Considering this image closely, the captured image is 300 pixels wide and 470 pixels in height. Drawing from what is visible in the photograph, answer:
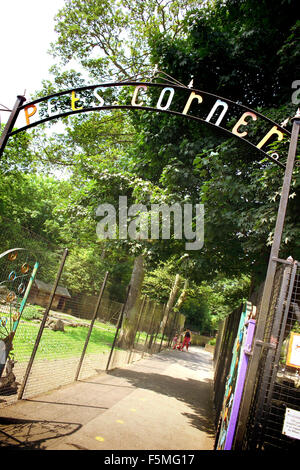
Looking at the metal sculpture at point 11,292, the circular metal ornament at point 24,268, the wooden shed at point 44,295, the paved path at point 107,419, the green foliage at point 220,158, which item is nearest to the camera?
the paved path at point 107,419

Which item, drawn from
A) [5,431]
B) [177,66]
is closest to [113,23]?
[177,66]

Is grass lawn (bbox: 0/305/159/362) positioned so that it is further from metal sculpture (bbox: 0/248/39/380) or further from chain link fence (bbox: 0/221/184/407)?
metal sculpture (bbox: 0/248/39/380)

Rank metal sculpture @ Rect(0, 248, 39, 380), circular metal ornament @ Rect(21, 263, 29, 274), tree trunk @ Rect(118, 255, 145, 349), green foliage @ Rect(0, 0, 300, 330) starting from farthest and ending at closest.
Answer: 1. tree trunk @ Rect(118, 255, 145, 349)
2. green foliage @ Rect(0, 0, 300, 330)
3. circular metal ornament @ Rect(21, 263, 29, 274)
4. metal sculpture @ Rect(0, 248, 39, 380)

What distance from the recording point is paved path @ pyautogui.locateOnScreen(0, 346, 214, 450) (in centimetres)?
380

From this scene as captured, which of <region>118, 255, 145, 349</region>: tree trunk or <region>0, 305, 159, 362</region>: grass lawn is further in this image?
<region>118, 255, 145, 349</region>: tree trunk

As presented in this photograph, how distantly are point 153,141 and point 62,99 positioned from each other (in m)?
3.76

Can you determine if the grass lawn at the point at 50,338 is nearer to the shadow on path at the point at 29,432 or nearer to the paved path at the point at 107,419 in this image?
the paved path at the point at 107,419

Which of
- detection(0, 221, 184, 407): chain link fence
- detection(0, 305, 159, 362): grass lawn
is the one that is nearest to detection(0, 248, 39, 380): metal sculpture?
detection(0, 221, 184, 407): chain link fence

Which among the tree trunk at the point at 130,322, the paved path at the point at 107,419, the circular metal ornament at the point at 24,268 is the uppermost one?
the circular metal ornament at the point at 24,268

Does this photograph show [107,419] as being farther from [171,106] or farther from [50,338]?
[171,106]

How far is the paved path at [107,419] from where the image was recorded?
12.5ft

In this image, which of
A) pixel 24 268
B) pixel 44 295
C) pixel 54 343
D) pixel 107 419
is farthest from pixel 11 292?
pixel 54 343

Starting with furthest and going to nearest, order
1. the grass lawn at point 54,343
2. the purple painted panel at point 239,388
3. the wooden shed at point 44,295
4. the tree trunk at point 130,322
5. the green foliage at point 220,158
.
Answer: the tree trunk at point 130,322 < the grass lawn at point 54,343 < the green foliage at point 220,158 < the wooden shed at point 44,295 < the purple painted panel at point 239,388

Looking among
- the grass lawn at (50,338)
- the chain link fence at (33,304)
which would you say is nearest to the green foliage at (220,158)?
the chain link fence at (33,304)
